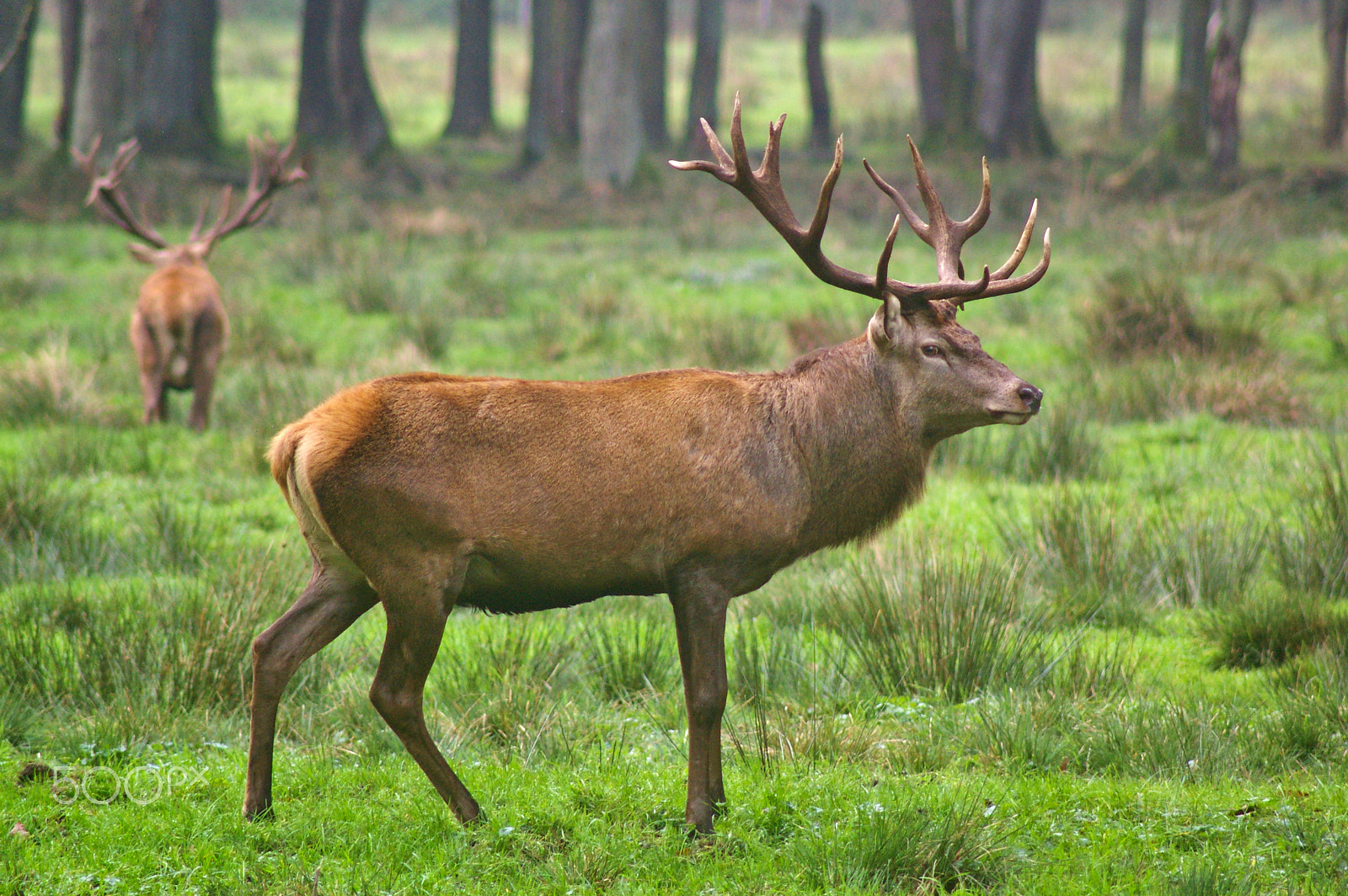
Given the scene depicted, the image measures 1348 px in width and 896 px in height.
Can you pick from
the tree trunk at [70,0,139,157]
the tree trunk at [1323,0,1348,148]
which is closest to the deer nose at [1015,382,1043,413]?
the tree trunk at [70,0,139,157]

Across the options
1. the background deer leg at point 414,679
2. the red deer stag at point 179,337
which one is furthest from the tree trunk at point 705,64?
the background deer leg at point 414,679

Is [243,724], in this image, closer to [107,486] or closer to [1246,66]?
[107,486]

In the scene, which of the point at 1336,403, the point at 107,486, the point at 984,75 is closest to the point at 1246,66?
the point at 984,75

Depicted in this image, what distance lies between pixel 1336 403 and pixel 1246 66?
102 feet

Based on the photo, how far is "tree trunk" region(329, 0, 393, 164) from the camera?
22797mm

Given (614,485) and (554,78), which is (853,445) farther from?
(554,78)

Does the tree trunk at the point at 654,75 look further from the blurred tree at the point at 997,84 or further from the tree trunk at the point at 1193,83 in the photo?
the tree trunk at the point at 1193,83

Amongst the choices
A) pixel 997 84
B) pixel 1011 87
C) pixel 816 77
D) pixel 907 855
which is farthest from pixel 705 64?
pixel 907 855

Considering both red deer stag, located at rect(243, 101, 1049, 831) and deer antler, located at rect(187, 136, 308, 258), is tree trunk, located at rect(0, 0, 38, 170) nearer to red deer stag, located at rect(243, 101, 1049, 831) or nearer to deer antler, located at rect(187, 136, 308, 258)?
deer antler, located at rect(187, 136, 308, 258)

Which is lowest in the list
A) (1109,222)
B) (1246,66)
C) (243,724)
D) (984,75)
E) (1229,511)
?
(243,724)

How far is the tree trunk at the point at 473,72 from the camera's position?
28.7m

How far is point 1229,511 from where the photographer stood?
→ 7.17m

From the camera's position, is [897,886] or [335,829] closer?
[897,886]

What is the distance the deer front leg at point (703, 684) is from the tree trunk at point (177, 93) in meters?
19.2
